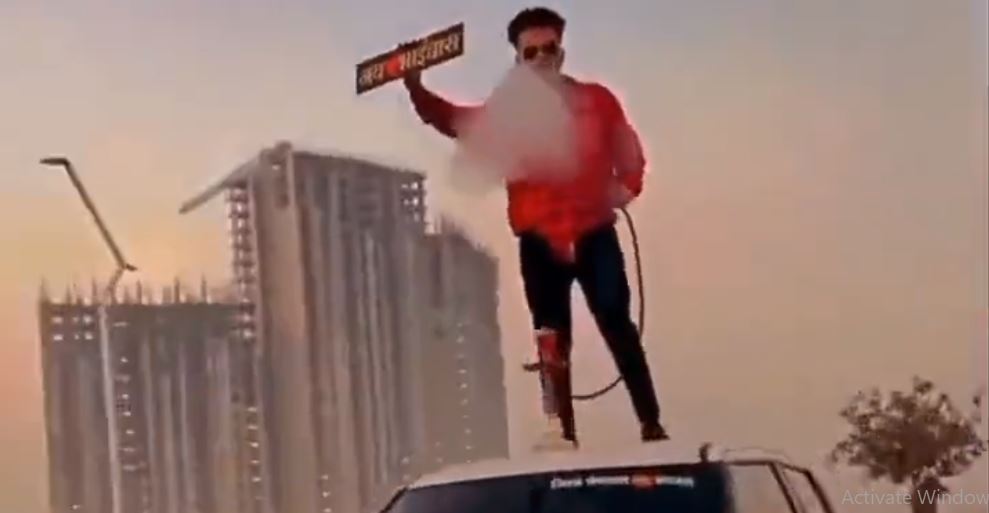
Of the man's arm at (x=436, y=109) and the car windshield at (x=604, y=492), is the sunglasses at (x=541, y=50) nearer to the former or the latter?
the man's arm at (x=436, y=109)

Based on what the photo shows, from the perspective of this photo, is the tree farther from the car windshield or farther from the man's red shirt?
the car windshield

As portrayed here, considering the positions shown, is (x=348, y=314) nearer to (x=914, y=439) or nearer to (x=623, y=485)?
(x=914, y=439)

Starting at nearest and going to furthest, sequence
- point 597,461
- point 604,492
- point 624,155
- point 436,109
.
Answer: point 604,492 → point 597,461 → point 624,155 → point 436,109

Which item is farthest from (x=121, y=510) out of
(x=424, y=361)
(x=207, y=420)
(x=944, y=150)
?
(x=944, y=150)

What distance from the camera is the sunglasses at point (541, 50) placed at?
5137mm

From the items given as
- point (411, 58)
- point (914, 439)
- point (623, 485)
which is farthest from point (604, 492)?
point (411, 58)

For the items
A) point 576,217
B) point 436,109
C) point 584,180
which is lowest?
point 576,217

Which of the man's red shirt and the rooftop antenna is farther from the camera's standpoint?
the rooftop antenna

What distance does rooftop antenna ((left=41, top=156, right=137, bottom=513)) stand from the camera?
17.1 ft

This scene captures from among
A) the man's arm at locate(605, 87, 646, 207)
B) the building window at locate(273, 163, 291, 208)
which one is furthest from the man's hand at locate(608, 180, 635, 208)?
the building window at locate(273, 163, 291, 208)

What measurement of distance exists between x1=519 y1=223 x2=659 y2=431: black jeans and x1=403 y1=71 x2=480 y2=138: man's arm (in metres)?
0.42

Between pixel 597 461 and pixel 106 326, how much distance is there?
2.22 m

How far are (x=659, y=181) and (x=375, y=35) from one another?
40.8 inches

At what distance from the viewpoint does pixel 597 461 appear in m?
3.57
